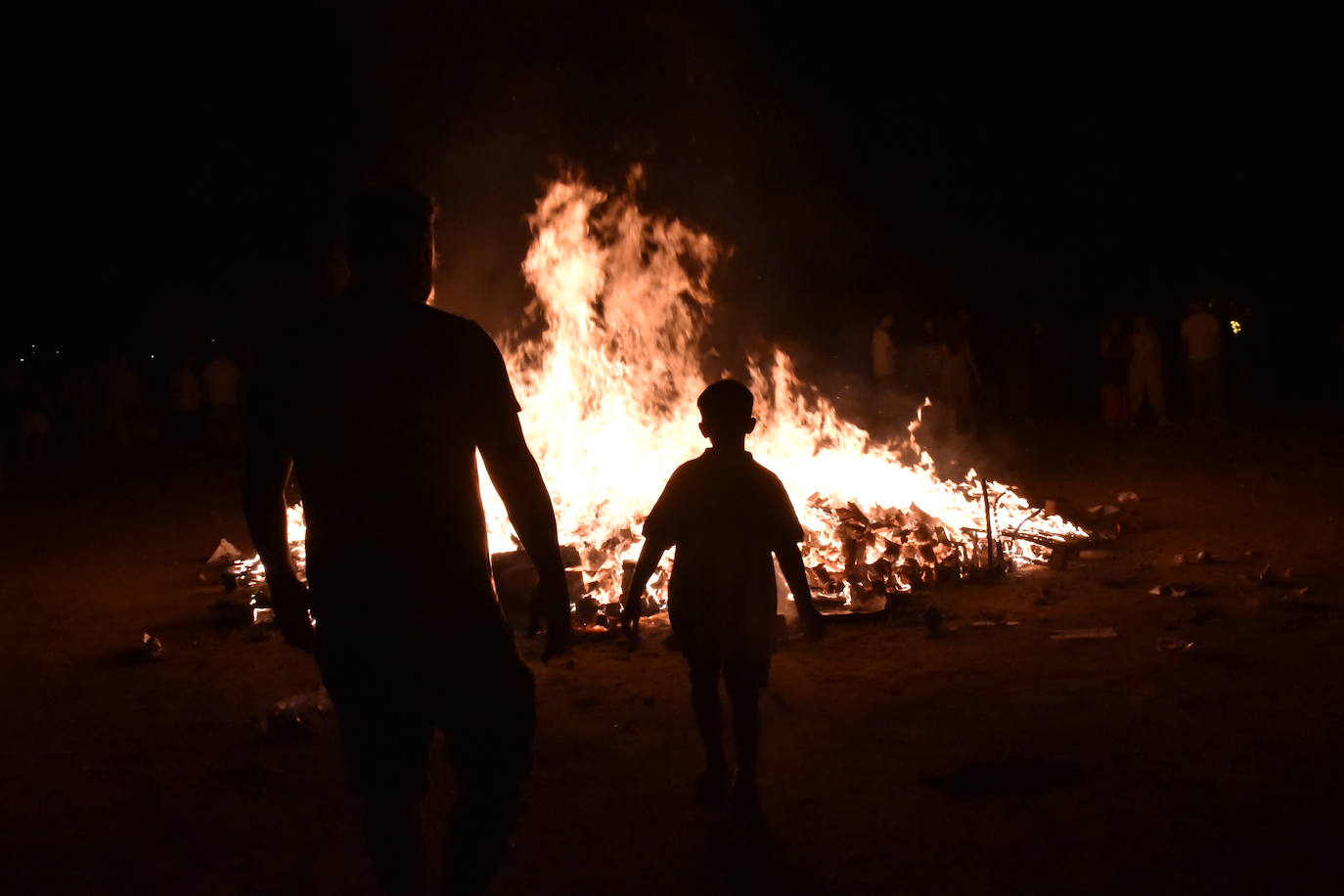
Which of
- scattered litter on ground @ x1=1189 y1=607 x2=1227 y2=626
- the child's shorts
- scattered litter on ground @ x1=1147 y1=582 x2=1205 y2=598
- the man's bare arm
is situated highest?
the man's bare arm

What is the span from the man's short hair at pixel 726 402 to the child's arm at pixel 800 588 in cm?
59

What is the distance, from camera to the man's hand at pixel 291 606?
332 cm

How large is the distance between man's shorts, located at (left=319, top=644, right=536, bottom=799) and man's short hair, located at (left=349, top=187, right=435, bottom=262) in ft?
3.70

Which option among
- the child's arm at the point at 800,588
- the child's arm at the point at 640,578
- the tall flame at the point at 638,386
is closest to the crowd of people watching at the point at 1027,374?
the tall flame at the point at 638,386

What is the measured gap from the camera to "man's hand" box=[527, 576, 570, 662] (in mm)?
3289

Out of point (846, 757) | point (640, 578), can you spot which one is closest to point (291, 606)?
point (640, 578)

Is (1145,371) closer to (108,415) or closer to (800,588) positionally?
(800,588)

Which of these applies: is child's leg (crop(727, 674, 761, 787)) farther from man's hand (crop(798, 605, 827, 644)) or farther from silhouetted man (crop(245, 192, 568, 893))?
silhouetted man (crop(245, 192, 568, 893))

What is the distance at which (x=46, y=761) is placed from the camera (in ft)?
19.6

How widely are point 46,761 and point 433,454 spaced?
4.20 meters

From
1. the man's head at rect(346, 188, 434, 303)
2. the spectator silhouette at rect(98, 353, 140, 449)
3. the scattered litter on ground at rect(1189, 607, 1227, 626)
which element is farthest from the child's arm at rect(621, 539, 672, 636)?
the spectator silhouette at rect(98, 353, 140, 449)

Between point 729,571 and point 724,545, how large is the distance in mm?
112

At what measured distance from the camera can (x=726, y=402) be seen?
4.79m

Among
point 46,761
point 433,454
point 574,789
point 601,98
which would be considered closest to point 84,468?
point 601,98
